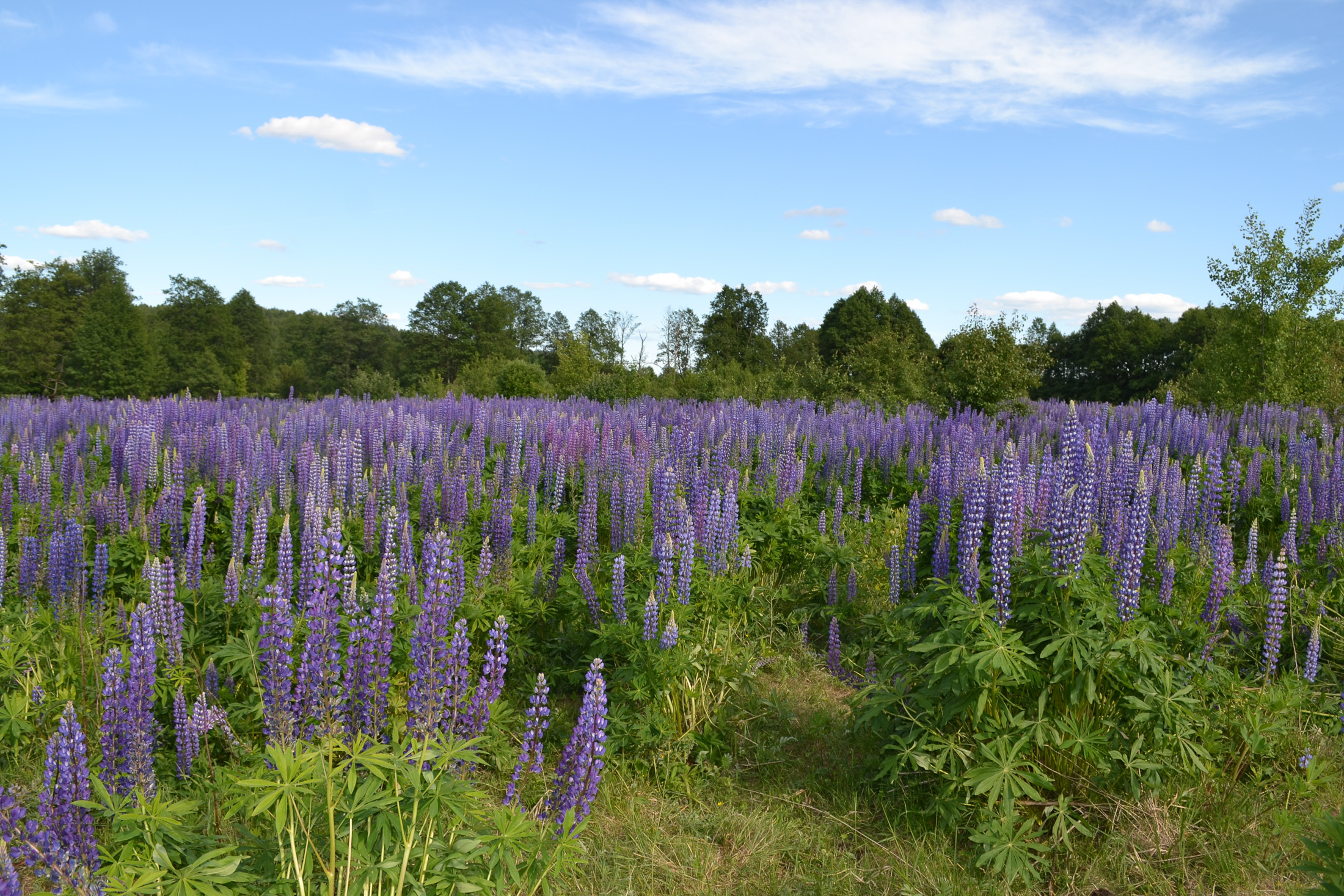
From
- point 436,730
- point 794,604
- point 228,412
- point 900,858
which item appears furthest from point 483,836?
point 228,412

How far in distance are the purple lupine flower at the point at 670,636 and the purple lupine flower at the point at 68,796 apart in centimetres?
264

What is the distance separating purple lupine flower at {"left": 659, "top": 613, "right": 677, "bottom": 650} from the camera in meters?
4.57

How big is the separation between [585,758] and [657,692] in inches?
59.0

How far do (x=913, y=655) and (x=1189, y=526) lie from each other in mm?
4752

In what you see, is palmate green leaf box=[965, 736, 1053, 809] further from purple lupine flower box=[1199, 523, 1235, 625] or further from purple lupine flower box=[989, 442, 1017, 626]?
purple lupine flower box=[1199, 523, 1235, 625]

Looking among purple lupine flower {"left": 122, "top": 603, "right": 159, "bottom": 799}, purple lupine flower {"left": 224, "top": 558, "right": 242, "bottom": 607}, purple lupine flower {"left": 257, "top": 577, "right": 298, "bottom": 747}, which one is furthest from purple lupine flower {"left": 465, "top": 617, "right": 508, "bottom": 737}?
purple lupine flower {"left": 224, "top": 558, "right": 242, "bottom": 607}

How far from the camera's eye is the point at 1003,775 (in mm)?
3740

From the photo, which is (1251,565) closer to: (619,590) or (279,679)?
(619,590)

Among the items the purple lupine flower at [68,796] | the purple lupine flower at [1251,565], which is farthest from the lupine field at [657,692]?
the purple lupine flower at [1251,565]

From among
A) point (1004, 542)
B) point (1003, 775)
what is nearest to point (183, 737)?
point (1003, 775)

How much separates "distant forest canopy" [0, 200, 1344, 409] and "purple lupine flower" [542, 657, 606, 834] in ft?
37.3

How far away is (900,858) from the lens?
3918mm

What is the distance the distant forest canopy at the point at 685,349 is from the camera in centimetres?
1988

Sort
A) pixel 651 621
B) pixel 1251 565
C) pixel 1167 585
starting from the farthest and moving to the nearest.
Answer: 1. pixel 1251 565
2. pixel 1167 585
3. pixel 651 621
